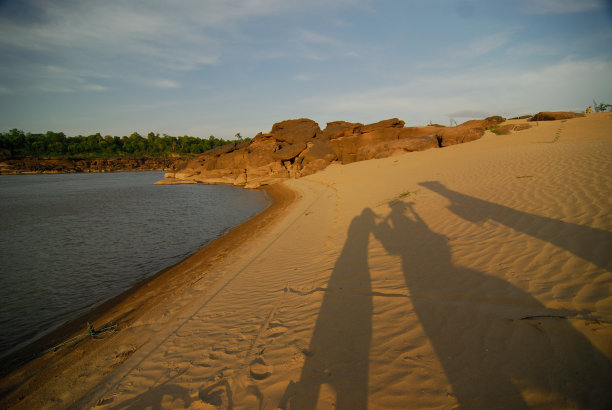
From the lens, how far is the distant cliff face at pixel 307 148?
81.3ft

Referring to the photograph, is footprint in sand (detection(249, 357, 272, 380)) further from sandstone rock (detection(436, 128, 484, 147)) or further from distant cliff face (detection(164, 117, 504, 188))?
sandstone rock (detection(436, 128, 484, 147))

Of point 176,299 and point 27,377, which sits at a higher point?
point 176,299

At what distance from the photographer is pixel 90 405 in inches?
114

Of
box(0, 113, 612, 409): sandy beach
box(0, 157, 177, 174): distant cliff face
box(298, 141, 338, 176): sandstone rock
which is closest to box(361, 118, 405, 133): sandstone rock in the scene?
box(298, 141, 338, 176): sandstone rock

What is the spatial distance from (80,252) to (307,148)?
87.2 ft

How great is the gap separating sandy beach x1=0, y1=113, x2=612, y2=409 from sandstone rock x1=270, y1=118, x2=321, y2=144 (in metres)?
30.8

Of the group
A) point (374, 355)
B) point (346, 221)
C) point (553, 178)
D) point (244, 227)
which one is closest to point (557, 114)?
point (553, 178)

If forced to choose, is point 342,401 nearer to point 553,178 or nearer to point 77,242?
point 553,178

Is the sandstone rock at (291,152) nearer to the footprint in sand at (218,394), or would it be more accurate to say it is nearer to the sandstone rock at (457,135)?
the sandstone rock at (457,135)

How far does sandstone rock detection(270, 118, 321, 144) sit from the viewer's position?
35906mm

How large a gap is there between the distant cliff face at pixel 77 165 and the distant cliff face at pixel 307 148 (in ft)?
90.9

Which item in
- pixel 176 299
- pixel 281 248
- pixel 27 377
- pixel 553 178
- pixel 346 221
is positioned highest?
pixel 553 178

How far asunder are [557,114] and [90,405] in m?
40.3

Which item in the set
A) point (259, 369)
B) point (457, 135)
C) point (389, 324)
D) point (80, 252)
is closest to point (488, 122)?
point (457, 135)
